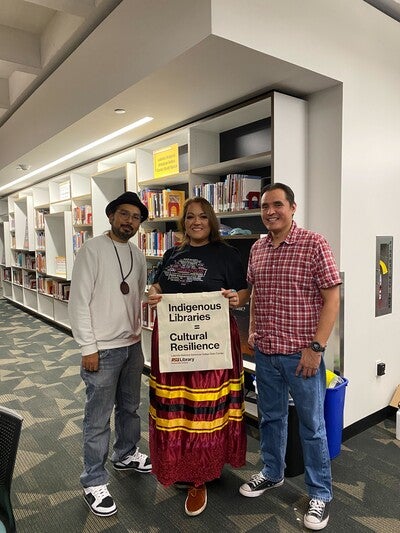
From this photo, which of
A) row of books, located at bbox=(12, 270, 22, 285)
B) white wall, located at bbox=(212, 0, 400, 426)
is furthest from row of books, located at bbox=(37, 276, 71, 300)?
white wall, located at bbox=(212, 0, 400, 426)

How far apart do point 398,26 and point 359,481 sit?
10.1 feet

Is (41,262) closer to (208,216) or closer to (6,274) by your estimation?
(6,274)

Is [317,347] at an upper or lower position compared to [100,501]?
upper

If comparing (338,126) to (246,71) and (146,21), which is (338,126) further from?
(146,21)

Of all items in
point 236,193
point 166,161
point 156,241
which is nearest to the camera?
point 236,193

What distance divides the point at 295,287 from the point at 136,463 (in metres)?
1.47

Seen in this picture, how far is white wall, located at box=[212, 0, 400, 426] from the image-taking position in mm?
2311

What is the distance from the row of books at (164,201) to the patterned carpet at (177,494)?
1822mm

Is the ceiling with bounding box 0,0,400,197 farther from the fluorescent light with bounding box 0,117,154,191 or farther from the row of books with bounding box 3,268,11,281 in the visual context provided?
the row of books with bounding box 3,268,11,281

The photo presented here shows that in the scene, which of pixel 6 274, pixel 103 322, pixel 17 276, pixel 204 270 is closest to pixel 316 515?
pixel 204 270

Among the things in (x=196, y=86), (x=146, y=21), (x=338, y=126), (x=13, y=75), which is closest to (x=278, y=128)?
(x=338, y=126)

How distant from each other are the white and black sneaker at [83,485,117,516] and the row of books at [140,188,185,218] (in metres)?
2.34

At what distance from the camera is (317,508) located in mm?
1904

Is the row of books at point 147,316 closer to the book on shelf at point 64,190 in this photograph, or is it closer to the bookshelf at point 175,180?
the bookshelf at point 175,180
